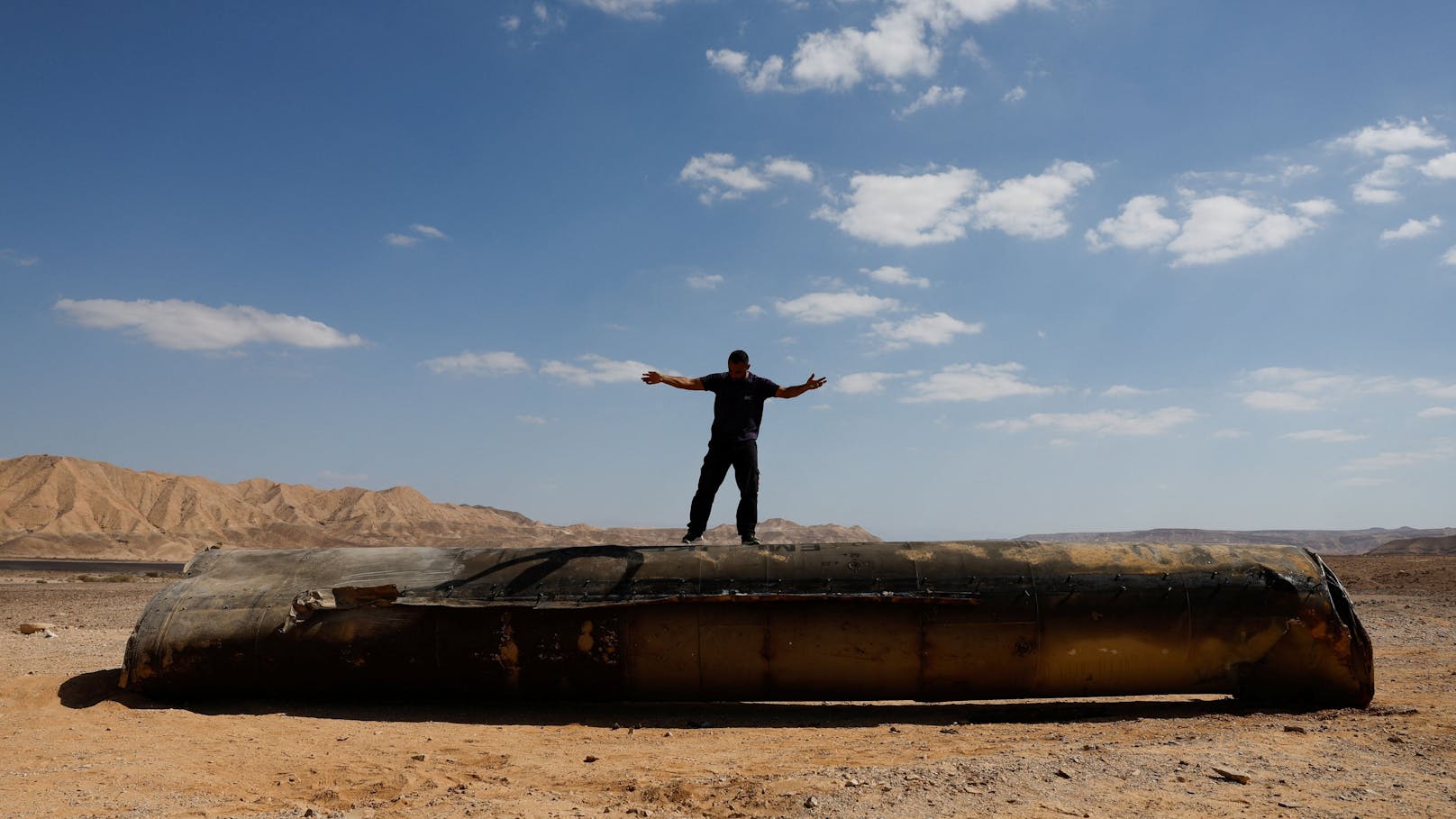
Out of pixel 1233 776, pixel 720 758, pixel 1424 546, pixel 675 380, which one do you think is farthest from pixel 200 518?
pixel 1424 546

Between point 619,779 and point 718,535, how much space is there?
236 ft

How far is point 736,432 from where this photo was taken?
8.98 meters

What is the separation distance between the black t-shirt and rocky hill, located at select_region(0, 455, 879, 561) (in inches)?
1830

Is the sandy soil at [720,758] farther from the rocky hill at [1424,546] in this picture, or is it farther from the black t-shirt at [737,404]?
the rocky hill at [1424,546]

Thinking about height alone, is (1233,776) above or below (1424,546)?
above

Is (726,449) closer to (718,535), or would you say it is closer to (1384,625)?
(1384,625)

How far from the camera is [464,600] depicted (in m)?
8.03

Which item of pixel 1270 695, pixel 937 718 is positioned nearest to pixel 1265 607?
pixel 1270 695

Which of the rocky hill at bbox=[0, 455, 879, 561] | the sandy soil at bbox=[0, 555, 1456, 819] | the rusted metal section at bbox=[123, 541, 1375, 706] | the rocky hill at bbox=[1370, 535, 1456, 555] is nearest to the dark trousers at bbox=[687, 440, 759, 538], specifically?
the rusted metal section at bbox=[123, 541, 1375, 706]

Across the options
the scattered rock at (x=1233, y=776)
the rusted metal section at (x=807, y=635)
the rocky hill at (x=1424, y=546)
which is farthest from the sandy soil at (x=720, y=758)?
the rocky hill at (x=1424, y=546)

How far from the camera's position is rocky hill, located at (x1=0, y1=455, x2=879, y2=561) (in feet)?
196

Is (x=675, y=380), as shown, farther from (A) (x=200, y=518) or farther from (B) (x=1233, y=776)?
(A) (x=200, y=518)

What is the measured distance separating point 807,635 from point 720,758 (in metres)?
1.74

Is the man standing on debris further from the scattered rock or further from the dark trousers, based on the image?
the scattered rock
